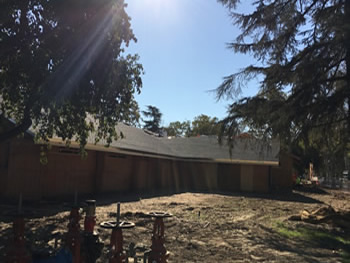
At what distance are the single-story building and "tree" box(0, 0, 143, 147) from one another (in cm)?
640

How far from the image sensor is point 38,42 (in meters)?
6.55

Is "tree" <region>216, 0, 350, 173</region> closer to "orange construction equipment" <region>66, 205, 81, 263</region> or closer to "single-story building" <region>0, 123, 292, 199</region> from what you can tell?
"single-story building" <region>0, 123, 292, 199</region>

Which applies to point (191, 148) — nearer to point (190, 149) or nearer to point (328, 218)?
point (190, 149)

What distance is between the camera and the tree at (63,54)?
19.7 feet

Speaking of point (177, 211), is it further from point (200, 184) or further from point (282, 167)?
point (282, 167)

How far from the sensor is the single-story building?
1303 cm

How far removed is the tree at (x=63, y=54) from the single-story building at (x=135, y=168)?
640 centimetres

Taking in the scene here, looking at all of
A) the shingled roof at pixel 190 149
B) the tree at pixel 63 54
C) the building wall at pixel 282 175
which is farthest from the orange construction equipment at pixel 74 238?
the building wall at pixel 282 175

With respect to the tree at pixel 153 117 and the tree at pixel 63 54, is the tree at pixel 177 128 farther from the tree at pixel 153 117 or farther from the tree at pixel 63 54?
the tree at pixel 63 54

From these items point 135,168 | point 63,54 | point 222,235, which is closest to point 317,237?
point 222,235

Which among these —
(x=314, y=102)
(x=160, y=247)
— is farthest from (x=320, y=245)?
(x=160, y=247)

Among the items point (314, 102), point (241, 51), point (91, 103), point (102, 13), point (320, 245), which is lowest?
point (320, 245)

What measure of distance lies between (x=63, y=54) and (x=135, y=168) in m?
15.5

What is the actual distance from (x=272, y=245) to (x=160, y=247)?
424cm
